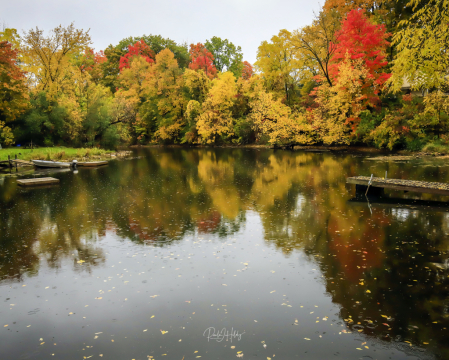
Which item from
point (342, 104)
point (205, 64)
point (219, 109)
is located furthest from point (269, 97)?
point (205, 64)

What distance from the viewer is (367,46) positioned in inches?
1496

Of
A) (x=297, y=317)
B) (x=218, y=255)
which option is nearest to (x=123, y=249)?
(x=218, y=255)

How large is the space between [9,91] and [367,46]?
126ft

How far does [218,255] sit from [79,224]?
20.1ft

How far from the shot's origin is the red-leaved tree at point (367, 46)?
123 feet

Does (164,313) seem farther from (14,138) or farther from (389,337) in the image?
(14,138)

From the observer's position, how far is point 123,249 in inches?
400

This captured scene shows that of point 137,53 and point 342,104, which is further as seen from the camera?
point 137,53

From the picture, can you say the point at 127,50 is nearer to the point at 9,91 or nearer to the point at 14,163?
the point at 9,91

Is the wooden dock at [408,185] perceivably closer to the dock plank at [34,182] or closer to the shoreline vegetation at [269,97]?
the shoreline vegetation at [269,97]

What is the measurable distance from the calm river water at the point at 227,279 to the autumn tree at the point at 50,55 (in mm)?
33475

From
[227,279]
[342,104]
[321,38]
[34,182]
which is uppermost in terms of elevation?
[321,38]

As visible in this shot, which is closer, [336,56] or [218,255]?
[218,255]

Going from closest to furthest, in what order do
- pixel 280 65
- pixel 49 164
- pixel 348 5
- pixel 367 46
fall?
1. pixel 49 164
2. pixel 367 46
3. pixel 348 5
4. pixel 280 65
